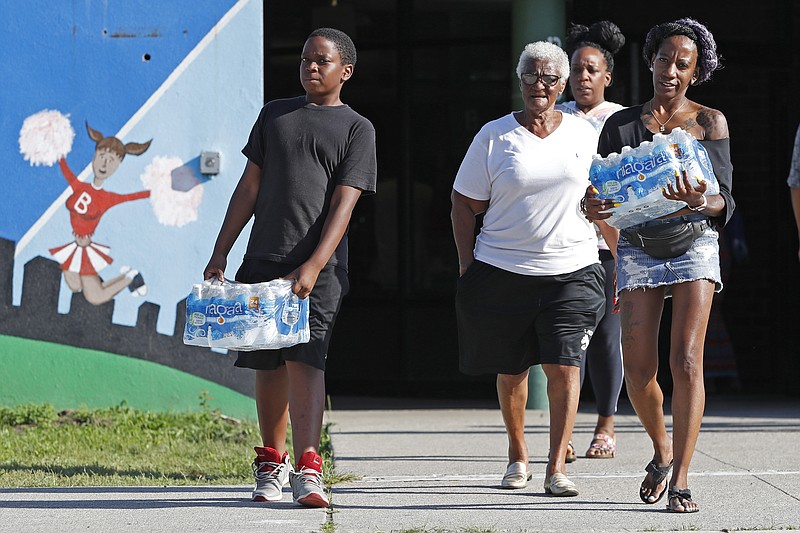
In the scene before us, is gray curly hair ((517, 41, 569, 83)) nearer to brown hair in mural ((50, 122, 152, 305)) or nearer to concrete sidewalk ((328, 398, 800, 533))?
concrete sidewalk ((328, 398, 800, 533))

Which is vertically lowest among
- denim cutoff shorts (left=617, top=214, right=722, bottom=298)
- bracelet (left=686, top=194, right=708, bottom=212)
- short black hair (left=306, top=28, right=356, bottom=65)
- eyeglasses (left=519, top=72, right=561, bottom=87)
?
denim cutoff shorts (left=617, top=214, right=722, bottom=298)

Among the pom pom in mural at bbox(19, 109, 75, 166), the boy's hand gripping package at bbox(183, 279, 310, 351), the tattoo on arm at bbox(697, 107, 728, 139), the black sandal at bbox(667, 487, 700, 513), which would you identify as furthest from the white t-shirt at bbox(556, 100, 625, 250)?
the pom pom in mural at bbox(19, 109, 75, 166)

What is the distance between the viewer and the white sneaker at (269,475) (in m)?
5.11

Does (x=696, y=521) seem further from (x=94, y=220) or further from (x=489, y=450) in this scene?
(x=94, y=220)

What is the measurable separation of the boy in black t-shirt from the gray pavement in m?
0.31

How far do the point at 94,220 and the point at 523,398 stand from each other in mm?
3157

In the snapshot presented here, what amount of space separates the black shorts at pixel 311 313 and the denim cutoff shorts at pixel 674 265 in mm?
1209

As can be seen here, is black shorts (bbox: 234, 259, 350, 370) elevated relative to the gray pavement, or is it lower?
elevated

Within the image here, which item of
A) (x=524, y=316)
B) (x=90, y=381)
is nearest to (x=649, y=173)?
(x=524, y=316)

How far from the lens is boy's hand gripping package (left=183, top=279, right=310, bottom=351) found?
4832 millimetres

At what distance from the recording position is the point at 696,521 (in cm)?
462

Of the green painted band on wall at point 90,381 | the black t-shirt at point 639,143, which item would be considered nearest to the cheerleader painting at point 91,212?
the green painted band on wall at point 90,381

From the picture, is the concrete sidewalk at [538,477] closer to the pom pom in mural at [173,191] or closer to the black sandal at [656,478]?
the black sandal at [656,478]

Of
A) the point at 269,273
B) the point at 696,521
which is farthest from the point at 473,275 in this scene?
the point at 696,521
